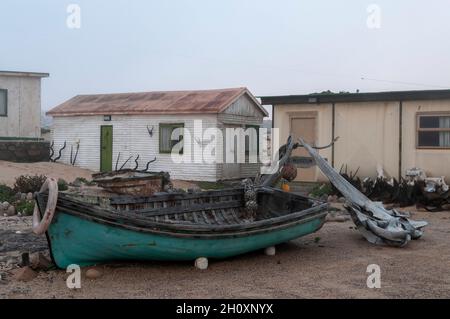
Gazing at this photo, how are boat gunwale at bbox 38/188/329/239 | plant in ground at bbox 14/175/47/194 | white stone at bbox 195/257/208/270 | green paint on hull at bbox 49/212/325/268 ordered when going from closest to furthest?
boat gunwale at bbox 38/188/329/239, green paint on hull at bbox 49/212/325/268, white stone at bbox 195/257/208/270, plant in ground at bbox 14/175/47/194

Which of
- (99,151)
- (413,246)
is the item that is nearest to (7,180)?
(99,151)

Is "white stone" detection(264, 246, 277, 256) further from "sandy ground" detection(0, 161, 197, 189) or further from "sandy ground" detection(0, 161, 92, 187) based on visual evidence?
"sandy ground" detection(0, 161, 92, 187)

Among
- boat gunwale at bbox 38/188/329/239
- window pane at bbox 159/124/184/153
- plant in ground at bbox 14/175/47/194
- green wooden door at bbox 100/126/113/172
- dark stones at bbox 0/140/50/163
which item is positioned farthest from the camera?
green wooden door at bbox 100/126/113/172

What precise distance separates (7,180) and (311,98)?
10006 mm

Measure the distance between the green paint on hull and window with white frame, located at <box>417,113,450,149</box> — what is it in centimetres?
972

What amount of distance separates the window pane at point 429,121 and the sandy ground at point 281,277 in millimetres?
6884

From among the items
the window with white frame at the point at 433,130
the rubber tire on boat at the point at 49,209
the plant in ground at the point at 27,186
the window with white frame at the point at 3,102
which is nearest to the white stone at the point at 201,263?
the rubber tire on boat at the point at 49,209

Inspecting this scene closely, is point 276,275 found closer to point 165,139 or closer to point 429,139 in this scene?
point 429,139

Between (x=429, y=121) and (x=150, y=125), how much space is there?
35.2 feet

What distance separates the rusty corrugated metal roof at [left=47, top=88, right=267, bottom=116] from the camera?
2133 centimetres

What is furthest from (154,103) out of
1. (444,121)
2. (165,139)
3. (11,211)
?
(444,121)

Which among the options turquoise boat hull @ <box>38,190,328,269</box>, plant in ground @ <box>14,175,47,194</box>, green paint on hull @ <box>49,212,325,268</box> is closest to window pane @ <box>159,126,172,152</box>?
plant in ground @ <box>14,175,47,194</box>

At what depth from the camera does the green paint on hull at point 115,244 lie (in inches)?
287
